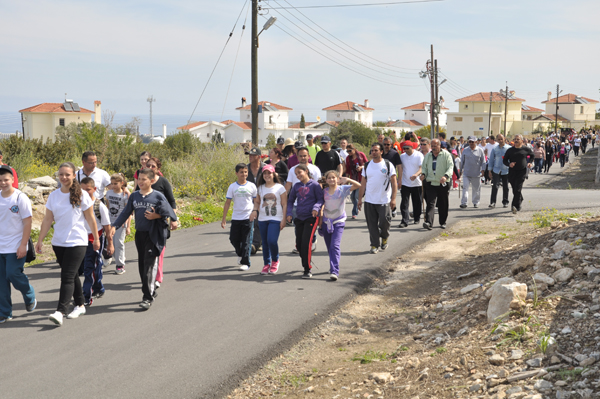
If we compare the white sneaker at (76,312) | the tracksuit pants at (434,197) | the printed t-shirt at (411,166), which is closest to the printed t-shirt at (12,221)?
the white sneaker at (76,312)

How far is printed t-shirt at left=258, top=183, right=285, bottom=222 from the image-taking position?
845 cm

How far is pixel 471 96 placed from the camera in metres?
118

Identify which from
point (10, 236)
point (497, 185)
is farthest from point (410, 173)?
point (10, 236)

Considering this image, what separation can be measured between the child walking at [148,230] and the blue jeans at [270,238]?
196cm

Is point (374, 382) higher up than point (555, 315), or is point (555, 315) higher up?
point (555, 315)

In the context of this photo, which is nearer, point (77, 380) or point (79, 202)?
point (77, 380)

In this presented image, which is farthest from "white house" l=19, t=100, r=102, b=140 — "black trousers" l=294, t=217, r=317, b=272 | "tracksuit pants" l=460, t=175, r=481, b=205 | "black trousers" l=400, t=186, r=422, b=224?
"black trousers" l=294, t=217, r=317, b=272

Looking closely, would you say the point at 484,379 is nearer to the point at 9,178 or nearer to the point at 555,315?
the point at 555,315

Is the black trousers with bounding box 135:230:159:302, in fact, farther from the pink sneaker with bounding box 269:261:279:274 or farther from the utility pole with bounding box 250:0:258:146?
the utility pole with bounding box 250:0:258:146

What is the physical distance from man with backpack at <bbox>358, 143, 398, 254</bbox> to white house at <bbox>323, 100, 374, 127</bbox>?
428ft

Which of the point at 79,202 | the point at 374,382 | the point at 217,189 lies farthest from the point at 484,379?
the point at 217,189

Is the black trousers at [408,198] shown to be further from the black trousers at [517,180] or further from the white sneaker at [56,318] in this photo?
the white sneaker at [56,318]

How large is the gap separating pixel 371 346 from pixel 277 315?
51.9 inches

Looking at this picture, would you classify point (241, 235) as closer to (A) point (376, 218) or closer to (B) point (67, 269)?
(A) point (376, 218)
